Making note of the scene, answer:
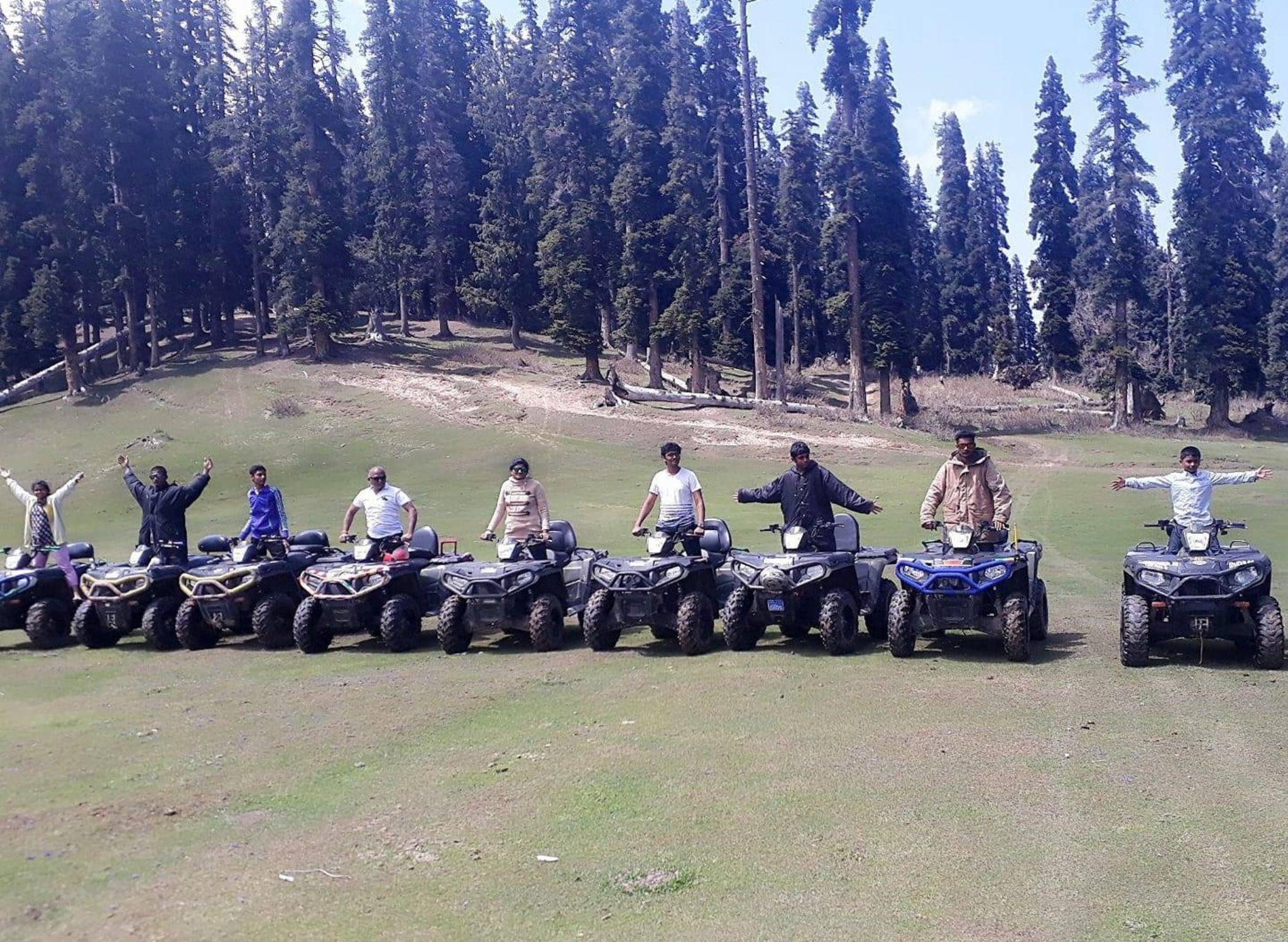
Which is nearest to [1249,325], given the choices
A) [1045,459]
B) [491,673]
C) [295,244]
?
[1045,459]

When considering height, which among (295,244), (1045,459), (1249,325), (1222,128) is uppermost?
(1222,128)

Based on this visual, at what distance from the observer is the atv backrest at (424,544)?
1380 centimetres

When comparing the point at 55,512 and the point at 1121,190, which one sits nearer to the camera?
the point at 55,512

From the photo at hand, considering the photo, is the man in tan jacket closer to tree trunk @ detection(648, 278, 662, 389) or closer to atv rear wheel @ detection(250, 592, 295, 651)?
atv rear wheel @ detection(250, 592, 295, 651)

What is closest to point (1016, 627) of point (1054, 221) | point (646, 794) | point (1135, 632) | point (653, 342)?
point (1135, 632)

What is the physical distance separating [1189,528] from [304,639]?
29.7 feet

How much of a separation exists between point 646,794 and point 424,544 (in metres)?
7.28

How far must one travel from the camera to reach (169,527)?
46.2ft

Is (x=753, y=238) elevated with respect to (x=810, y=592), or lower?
elevated

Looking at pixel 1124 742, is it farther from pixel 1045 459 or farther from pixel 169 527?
pixel 1045 459

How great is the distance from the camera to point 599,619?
40.3 feet

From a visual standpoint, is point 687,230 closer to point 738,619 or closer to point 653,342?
point 653,342

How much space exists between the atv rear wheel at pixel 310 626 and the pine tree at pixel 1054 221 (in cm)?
5921

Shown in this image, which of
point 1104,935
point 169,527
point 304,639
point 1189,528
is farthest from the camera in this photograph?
point 169,527
